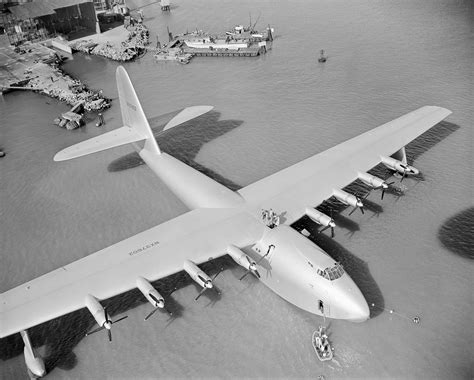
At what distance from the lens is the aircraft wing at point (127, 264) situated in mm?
24297

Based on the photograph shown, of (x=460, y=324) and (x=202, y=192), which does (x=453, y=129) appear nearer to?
(x=460, y=324)

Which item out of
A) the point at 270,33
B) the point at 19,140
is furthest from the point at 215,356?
the point at 270,33

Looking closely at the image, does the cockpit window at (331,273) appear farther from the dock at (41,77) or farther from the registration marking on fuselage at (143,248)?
the dock at (41,77)

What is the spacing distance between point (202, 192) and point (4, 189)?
24099 millimetres

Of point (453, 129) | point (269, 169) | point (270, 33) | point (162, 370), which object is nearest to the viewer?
point (162, 370)

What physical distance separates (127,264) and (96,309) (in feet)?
12.9

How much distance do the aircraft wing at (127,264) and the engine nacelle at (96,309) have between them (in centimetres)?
35

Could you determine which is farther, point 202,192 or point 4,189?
point 4,189

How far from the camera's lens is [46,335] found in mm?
27141

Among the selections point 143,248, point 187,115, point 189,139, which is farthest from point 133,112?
point 143,248

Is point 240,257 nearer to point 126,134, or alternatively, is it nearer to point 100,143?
point 126,134

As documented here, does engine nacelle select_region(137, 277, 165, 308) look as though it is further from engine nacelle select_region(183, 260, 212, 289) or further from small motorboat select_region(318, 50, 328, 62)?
small motorboat select_region(318, 50, 328, 62)

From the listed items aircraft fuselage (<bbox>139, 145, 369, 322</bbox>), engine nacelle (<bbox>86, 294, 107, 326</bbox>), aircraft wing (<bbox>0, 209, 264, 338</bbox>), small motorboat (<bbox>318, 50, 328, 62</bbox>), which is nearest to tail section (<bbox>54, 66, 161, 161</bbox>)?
aircraft wing (<bbox>0, 209, 264, 338</bbox>)

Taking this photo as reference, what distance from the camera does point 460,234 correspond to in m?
31.5
